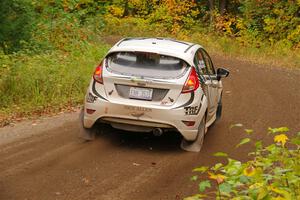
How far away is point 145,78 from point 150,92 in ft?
0.74

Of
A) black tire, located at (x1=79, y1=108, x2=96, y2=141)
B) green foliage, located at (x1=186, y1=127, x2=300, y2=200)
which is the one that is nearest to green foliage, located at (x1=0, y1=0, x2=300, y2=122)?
black tire, located at (x1=79, y1=108, x2=96, y2=141)

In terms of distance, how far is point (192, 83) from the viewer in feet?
28.1

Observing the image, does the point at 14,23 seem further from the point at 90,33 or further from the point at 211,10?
the point at 211,10

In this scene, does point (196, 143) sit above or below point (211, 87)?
below

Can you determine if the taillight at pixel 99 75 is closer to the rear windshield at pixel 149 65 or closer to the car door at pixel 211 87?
the rear windshield at pixel 149 65

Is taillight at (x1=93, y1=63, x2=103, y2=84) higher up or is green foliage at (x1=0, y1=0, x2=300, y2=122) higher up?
taillight at (x1=93, y1=63, x2=103, y2=84)

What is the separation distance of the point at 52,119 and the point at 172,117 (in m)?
3.41

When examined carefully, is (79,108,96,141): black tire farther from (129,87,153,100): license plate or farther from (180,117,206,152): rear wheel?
(180,117,206,152): rear wheel

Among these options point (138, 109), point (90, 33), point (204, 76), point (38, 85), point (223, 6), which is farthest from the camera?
point (223, 6)

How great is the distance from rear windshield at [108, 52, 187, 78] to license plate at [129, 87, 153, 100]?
22 cm

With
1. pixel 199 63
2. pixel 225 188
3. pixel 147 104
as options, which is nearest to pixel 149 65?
pixel 147 104

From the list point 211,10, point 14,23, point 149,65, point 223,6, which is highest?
point 149,65

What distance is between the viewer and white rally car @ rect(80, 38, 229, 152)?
8.40 m

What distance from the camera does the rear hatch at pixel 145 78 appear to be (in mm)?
8422
